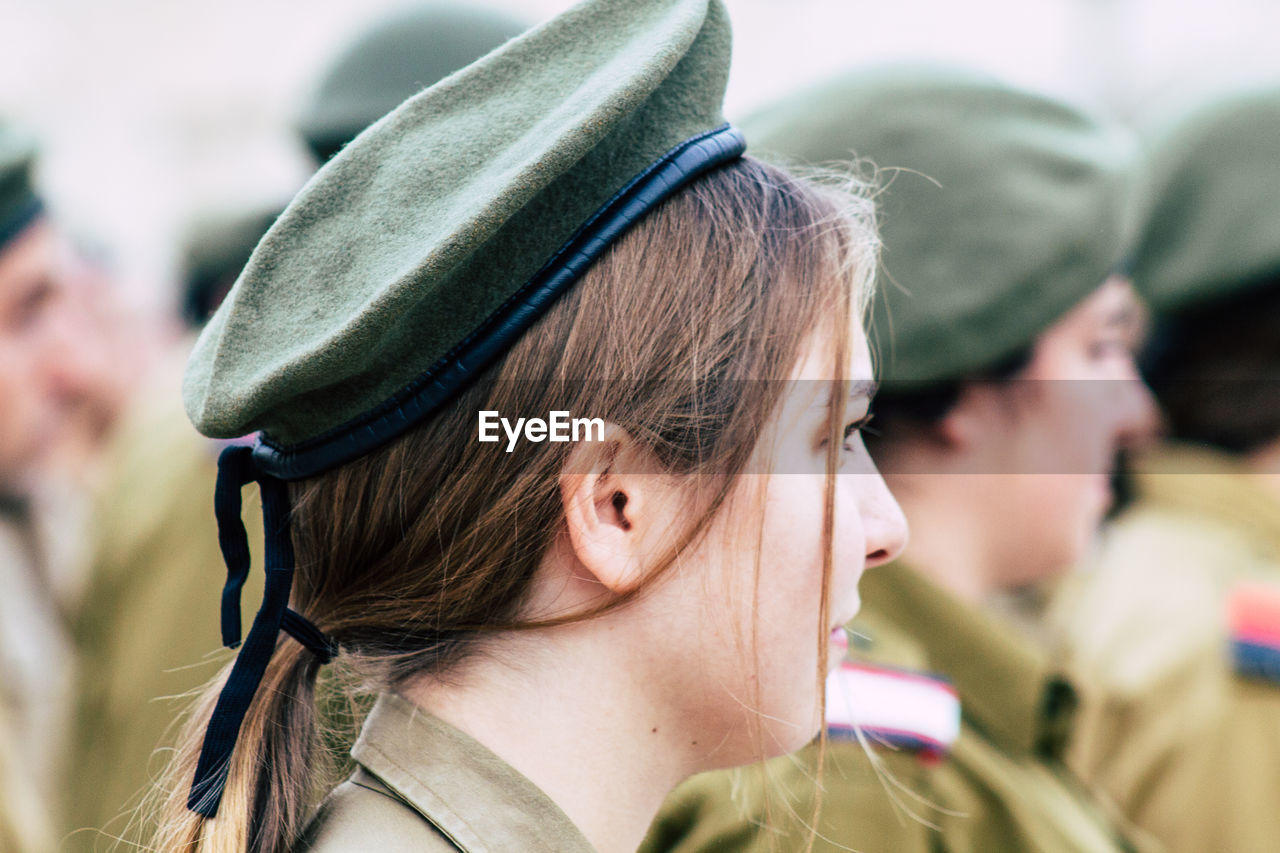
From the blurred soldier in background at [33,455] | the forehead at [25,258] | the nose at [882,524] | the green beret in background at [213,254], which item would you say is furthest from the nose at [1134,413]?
the green beret in background at [213,254]

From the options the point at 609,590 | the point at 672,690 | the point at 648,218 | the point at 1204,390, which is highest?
the point at 648,218

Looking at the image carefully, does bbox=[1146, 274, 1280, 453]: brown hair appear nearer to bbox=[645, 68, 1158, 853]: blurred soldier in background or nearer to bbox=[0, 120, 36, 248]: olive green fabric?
bbox=[645, 68, 1158, 853]: blurred soldier in background

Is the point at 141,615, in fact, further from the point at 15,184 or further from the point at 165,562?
the point at 15,184

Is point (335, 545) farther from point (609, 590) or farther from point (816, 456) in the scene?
point (816, 456)

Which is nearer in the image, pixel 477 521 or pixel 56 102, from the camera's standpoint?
pixel 477 521

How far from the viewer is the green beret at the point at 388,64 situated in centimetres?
298

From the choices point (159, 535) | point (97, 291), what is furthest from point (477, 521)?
point (97, 291)

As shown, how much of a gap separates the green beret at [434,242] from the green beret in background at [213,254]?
3.05 meters

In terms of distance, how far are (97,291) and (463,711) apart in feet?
15.0

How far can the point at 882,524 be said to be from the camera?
1.39m

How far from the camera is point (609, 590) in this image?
1268mm

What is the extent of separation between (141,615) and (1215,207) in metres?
3.01

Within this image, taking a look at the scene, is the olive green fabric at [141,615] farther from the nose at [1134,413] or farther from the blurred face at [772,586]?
the nose at [1134,413]

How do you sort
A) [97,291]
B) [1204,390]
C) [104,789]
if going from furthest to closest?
[97,291] < [1204,390] < [104,789]
